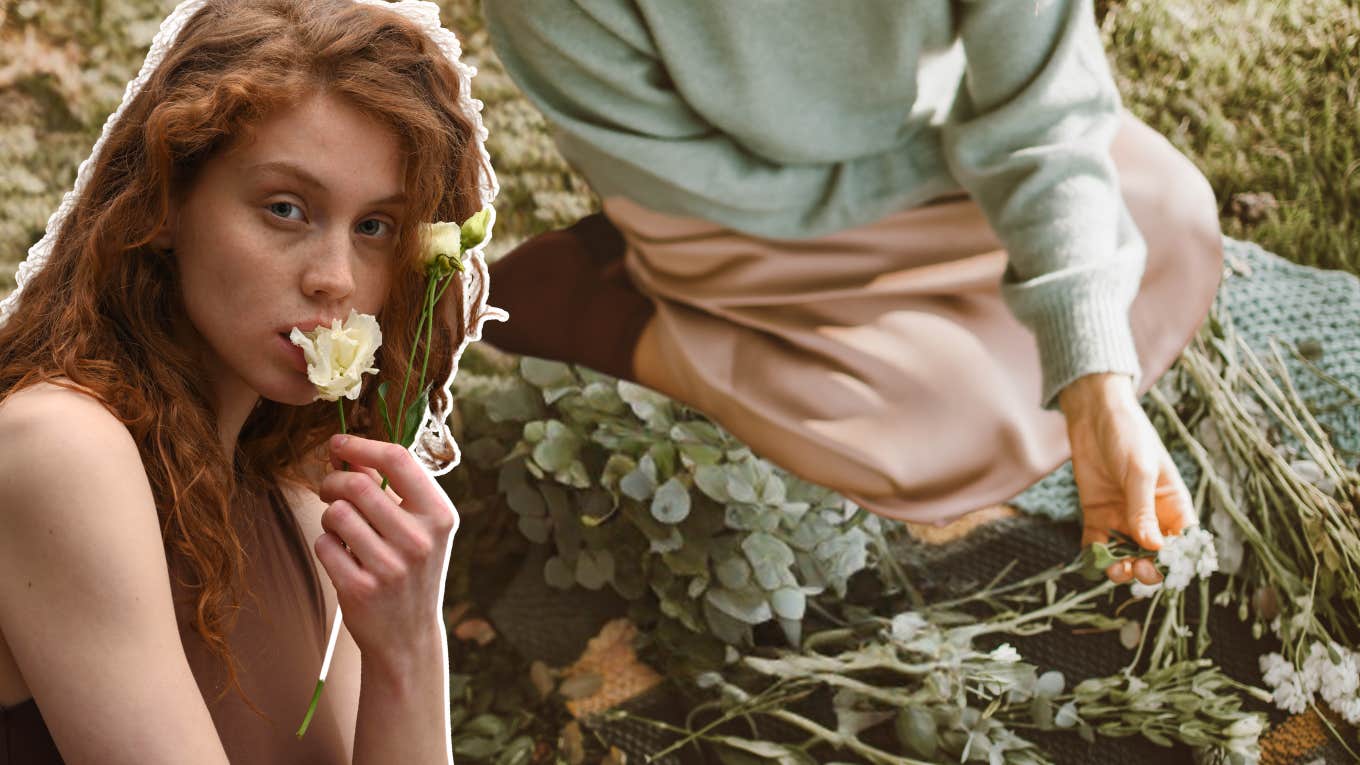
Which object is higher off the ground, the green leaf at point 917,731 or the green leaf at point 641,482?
the green leaf at point 641,482

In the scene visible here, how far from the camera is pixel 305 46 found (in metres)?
0.95

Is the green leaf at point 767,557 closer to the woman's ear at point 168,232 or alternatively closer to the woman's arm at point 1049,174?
the woman's arm at point 1049,174

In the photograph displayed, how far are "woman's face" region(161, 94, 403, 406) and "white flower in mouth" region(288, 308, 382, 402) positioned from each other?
34 millimetres

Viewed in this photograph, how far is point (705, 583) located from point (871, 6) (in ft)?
2.38

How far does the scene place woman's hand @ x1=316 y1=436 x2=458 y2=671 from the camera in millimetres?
882

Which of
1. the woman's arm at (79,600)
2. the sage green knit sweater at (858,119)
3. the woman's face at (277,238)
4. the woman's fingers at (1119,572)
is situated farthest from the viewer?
the woman's fingers at (1119,572)

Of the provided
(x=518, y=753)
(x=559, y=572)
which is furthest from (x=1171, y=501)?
(x=518, y=753)

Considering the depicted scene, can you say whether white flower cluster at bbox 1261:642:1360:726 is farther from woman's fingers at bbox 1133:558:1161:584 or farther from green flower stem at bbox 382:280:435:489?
green flower stem at bbox 382:280:435:489

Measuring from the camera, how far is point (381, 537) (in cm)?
89

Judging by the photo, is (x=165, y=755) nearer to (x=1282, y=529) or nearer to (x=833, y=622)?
(x=833, y=622)

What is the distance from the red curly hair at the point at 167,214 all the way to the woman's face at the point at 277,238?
0.7 inches

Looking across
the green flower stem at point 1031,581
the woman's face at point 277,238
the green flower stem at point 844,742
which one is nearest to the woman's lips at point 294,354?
the woman's face at point 277,238

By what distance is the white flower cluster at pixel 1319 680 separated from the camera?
1.61 meters

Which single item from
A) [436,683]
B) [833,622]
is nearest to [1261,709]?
[833,622]
